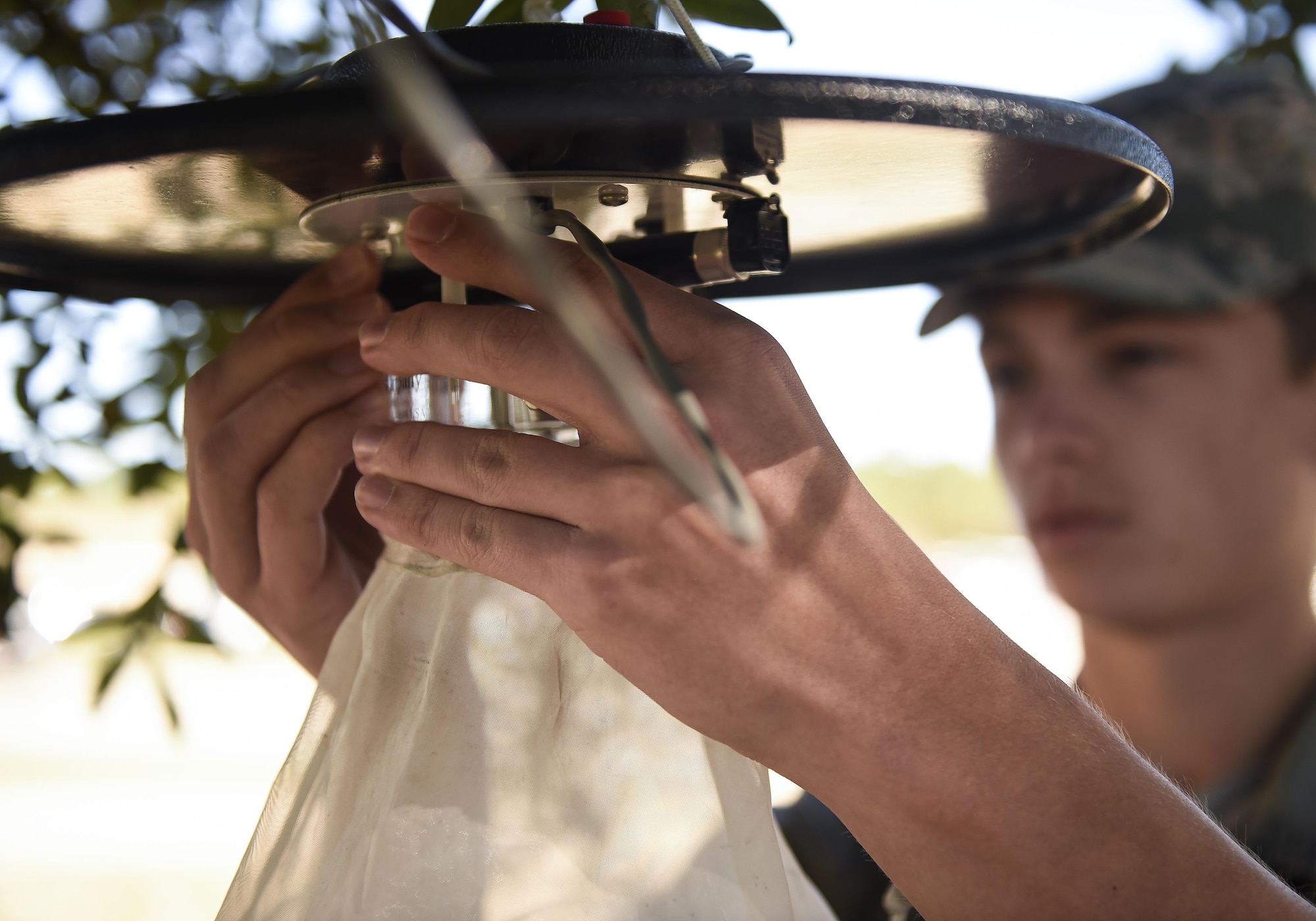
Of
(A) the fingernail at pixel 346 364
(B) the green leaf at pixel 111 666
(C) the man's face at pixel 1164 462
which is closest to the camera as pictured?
(A) the fingernail at pixel 346 364

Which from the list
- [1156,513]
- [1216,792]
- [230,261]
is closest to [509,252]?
[230,261]

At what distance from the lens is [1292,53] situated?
4.16ft

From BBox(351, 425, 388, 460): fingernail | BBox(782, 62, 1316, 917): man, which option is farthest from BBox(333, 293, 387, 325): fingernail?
BBox(782, 62, 1316, 917): man

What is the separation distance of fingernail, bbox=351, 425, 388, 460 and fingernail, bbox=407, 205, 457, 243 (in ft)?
0.29

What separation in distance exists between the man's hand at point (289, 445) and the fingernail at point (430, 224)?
12 centimetres

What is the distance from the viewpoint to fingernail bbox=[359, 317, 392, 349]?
427 mm

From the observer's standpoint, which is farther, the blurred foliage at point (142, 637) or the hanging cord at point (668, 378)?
the blurred foliage at point (142, 637)

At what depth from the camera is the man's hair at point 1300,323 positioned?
57.9 inches

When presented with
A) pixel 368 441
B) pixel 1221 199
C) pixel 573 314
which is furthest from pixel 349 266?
pixel 1221 199

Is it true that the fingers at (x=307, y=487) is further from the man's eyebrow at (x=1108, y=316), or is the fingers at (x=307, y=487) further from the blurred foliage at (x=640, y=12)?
the man's eyebrow at (x=1108, y=316)

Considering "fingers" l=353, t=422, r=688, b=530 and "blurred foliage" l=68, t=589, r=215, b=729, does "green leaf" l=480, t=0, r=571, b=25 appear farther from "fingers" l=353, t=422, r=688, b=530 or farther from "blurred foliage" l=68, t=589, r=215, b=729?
"blurred foliage" l=68, t=589, r=215, b=729

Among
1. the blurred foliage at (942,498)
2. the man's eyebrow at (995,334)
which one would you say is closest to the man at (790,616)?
the man's eyebrow at (995,334)

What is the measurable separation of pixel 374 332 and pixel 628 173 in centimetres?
14

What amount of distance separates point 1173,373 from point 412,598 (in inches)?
50.6
